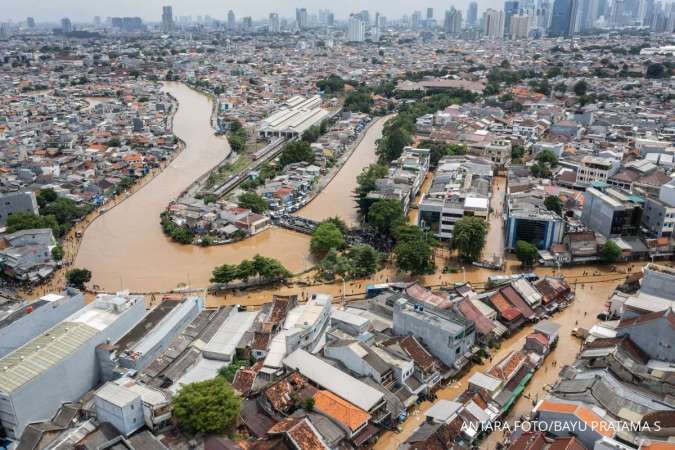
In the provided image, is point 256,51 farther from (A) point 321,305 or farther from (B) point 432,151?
(A) point 321,305

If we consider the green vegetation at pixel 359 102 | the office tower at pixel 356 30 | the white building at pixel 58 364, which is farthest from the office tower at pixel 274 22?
the white building at pixel 58 364

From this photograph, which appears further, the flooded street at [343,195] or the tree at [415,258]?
the flooded street at [343,195]

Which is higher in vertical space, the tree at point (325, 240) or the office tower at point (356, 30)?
the office tower at point (356, 30)

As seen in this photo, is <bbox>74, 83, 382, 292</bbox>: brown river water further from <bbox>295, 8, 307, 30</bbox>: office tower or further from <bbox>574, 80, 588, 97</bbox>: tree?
<bbox>295, 8, 307, 30</bbox>: office tower

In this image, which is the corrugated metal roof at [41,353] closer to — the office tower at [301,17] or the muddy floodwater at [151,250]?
the muddy floodwater at [151,250]

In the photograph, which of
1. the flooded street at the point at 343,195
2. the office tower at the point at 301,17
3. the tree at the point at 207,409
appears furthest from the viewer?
the office tower at the point at 301,17

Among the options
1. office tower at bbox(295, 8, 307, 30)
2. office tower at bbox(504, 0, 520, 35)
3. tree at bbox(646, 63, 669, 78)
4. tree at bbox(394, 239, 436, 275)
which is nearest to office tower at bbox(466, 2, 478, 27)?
office tower at bbox(504, 0, 520, 35)
